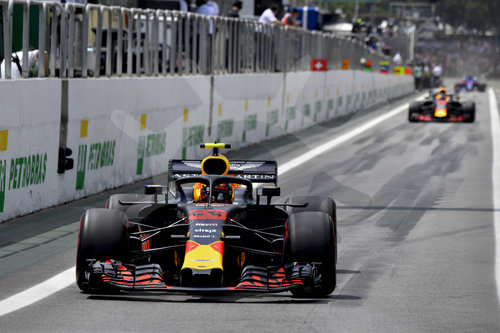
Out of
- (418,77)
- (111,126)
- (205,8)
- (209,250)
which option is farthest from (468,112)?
(418,77)

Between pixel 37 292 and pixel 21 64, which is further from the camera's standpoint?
pixel 21 64

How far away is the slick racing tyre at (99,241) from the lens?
810 cm

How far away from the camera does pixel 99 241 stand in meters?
8.12

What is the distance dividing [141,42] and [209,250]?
1014 centimetres

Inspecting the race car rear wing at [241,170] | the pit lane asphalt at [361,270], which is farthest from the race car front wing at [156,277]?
the race car rear wing at [241,170]

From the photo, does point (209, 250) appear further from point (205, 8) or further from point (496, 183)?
point (205, 8)

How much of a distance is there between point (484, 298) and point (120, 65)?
9.26 m

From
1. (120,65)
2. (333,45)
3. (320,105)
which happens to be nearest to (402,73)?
(333,45)

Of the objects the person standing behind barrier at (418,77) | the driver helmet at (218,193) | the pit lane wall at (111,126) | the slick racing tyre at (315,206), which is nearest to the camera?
the driver helmet at (218,193)

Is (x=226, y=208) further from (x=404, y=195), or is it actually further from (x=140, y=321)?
(x=404, y=195)

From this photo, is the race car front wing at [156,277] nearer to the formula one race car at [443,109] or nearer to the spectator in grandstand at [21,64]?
the spectator in grandstand at [21,64]

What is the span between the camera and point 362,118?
121ft

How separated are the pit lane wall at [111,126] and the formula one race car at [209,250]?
3.98 m

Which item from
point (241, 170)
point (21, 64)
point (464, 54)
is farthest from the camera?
point (464, 54)
